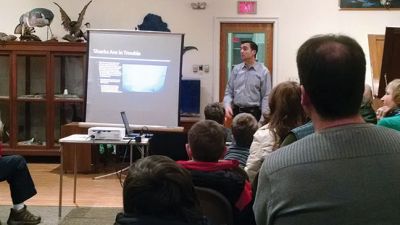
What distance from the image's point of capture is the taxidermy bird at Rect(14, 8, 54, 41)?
623 cm

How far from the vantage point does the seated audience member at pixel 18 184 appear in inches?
138

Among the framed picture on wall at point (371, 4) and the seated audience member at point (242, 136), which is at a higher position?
the framed picture on wall at point (371, 4)

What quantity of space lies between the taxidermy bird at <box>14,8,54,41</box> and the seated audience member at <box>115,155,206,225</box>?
5.28 m

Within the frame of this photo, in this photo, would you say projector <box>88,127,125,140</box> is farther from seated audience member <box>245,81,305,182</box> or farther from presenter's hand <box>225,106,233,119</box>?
seated audience member <box>245,81,305,182</box>

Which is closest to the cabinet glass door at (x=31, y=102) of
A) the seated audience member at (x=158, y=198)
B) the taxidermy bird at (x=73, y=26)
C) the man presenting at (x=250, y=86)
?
the taxidermy bird at (x=73, y=26)

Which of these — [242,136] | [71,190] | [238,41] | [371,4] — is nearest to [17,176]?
[71,190]

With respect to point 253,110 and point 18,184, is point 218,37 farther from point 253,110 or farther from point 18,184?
point 18,184

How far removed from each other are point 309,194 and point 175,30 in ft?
18.9

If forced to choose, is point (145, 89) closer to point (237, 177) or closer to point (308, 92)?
point (237, 177)

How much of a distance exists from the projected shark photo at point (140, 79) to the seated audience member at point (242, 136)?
181cm

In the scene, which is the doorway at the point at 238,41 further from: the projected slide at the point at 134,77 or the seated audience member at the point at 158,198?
the seated audience member at the point at 158,198

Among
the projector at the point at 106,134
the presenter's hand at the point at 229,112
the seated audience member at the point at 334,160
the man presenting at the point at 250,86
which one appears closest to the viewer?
the seated audience member at the point at 334,160

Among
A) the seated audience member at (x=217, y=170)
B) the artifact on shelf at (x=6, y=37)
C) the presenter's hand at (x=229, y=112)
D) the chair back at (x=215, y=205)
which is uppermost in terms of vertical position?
the artifact on shelf at (x=6, y=37)

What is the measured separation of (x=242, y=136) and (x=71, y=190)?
249cm
